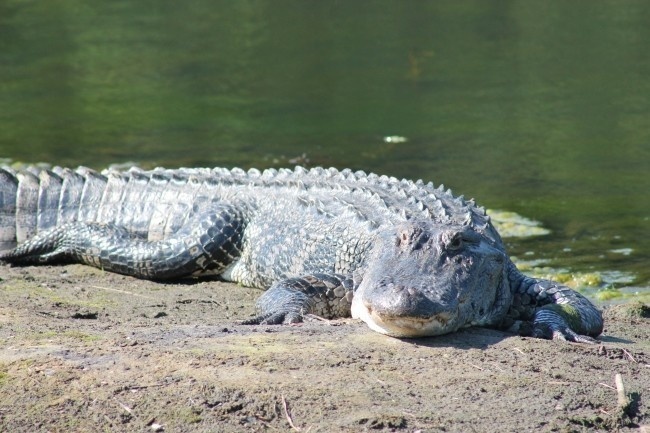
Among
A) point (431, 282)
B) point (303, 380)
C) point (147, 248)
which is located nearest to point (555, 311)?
point (431, 282)

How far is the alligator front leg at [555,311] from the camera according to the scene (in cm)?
510

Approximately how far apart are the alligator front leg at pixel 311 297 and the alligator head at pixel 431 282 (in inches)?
17.8

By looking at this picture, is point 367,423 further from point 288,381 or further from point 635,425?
point 635,425

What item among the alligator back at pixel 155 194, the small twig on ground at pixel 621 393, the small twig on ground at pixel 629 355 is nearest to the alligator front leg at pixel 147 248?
the alligator back at pixel 155 194

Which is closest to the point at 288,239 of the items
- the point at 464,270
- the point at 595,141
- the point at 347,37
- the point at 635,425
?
the point at 464,270

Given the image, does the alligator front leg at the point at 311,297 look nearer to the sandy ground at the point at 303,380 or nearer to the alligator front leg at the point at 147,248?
the sandy ground at the point at 303,380

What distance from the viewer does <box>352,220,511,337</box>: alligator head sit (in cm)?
452

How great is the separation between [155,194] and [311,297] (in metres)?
2.18

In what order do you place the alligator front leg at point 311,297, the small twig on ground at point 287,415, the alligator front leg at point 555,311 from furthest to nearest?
the alligator front leg at point 311,297 → the alligator front leg at point 555,311 → the small twig on ground at point 287,415

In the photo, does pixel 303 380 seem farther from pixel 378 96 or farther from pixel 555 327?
pixel 378 96

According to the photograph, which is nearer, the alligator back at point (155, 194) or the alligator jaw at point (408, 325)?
the alligator jaw at point (408, 325)

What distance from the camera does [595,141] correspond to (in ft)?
38.5

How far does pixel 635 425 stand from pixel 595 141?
8.20 meters

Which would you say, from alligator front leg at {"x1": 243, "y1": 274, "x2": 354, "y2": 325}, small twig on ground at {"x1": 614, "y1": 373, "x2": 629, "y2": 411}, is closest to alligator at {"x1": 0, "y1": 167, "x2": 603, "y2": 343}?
alligator front leg at {"x1": 243, "y1": 274, "x2": 354, "y2": 325}
